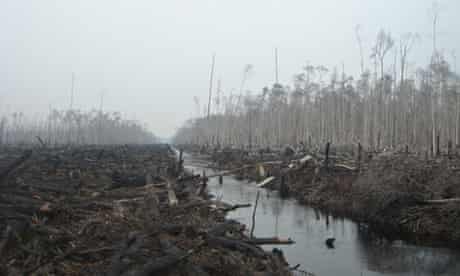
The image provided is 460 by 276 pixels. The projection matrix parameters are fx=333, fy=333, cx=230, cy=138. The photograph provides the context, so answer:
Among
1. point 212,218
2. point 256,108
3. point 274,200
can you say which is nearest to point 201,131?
point 256,108

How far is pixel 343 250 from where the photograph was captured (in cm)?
795

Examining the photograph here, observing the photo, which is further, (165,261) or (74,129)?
(74,129)

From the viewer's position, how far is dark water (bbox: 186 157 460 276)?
22.1 ft

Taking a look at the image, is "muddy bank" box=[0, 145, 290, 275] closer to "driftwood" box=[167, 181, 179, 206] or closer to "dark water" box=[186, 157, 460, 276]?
"driftwood" box=[167, 181, 179, 206]

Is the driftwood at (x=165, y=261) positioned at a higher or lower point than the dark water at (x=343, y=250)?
higher

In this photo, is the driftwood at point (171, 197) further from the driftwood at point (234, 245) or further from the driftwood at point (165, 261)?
the driftwood at point (165, 261)

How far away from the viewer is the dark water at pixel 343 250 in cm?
673

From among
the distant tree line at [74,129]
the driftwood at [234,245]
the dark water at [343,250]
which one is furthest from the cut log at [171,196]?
the distant tree line at [74,129]

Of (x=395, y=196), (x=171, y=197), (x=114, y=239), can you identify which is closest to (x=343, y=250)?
(x=395, y=196)

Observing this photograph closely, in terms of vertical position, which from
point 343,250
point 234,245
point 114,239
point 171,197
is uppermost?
point 171,197

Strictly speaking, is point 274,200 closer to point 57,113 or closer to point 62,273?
point 62,273

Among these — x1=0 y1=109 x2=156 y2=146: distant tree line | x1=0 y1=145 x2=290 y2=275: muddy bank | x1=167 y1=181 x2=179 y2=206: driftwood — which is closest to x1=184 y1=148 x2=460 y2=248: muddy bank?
x1=0 y1=145 x2=290 y2=275: muddy bank

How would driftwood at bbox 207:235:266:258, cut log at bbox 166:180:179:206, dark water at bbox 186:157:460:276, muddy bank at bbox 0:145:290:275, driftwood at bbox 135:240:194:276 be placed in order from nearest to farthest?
driftwood at bbox 135:240:194:276 → muddy bank at bbox 0:145:290:275 → driftwood at bbox 207:235:266:258 → dark water at bbox 186:157:460:276 → cut log at bbox 166:180:179:206

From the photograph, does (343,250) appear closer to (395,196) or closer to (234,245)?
(395,196)
